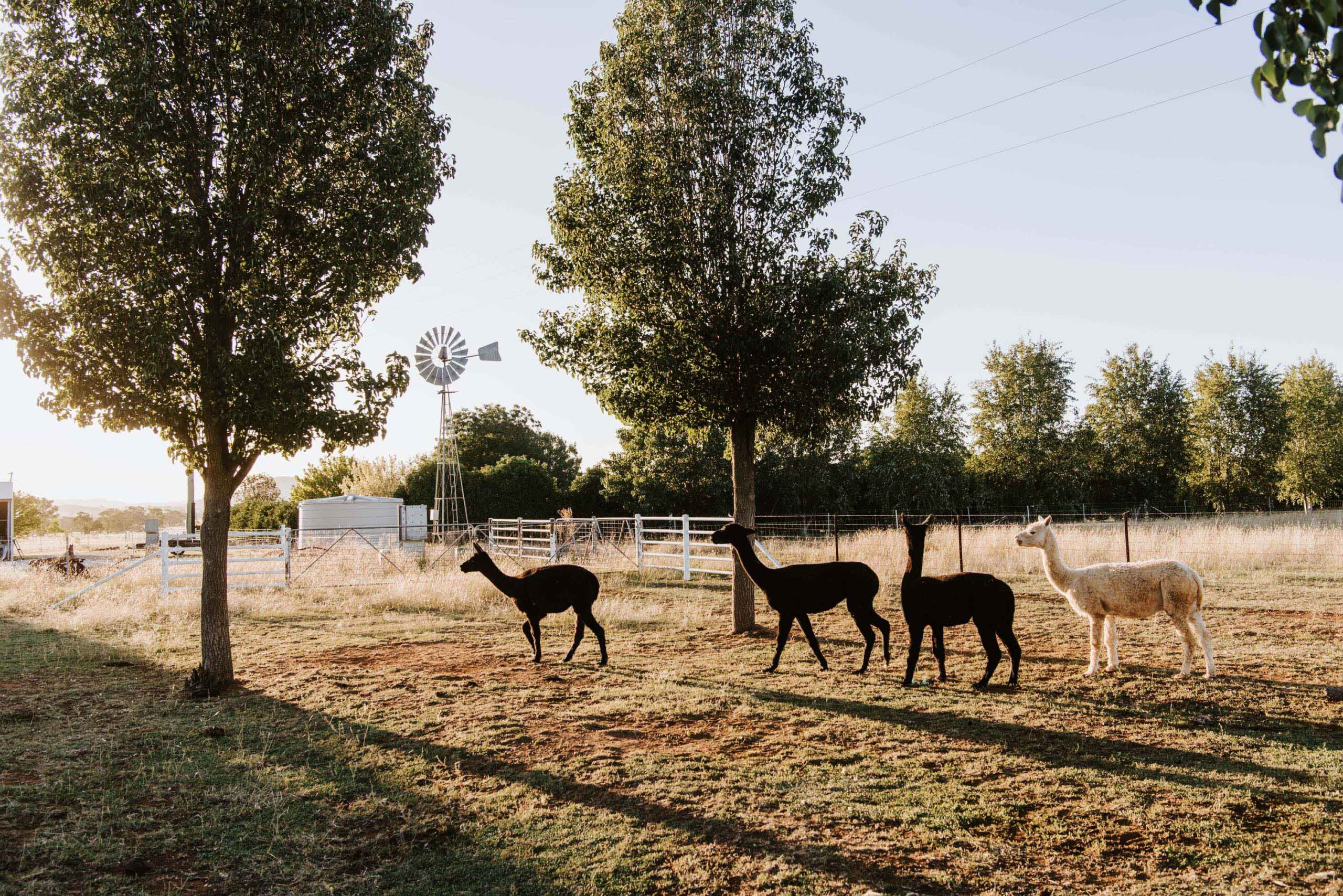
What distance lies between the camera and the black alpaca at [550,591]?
9.26 metres

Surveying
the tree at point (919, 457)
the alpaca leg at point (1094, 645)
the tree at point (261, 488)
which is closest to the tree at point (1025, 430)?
the tree at point (919, 457)

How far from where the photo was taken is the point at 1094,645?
8.06 m

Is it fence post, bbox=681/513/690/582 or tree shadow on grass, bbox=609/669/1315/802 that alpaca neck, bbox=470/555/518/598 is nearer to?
tree shadow on grass, bbox=609/669/1315/802

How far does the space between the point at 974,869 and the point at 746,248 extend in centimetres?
841

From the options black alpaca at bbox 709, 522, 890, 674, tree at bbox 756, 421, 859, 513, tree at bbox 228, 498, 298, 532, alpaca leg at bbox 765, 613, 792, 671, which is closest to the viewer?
black alpaca at bbox 709, 522, 890, 674

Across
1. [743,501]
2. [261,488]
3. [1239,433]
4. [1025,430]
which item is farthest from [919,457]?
[261,488]

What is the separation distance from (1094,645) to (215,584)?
9.73m

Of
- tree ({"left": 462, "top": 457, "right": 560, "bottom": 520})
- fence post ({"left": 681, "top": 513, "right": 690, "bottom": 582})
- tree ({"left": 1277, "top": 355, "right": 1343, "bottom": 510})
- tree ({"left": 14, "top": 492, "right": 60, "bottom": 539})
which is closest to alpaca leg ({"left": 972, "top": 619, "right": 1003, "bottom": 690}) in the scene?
fence post ({"left": 681, "top": 513, "right": 690, "bottom": 582})

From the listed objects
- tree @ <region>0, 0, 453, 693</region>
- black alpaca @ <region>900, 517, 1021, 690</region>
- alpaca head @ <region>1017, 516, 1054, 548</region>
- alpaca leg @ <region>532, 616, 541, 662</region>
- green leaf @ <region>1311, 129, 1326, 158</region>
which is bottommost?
alpaca leg @ <region>532, 616, 541, 662</region>

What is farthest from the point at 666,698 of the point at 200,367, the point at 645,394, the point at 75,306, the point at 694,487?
the point at 694,487

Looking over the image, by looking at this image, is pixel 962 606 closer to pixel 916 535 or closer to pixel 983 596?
pixel 983 596

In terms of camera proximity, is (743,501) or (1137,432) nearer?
(743,501)

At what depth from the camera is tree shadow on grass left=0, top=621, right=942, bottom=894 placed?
4055mm

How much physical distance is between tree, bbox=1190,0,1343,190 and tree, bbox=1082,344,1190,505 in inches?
1839
